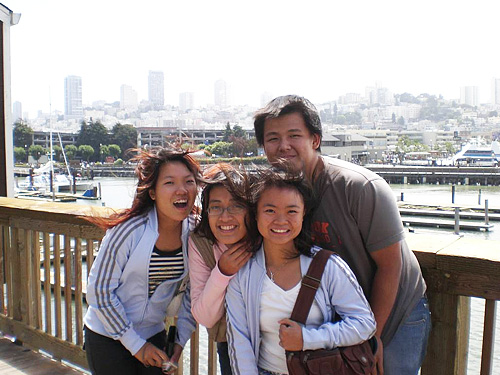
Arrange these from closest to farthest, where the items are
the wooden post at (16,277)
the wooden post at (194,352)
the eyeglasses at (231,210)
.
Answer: the eyeglasses at (231,210) < the wooden post at (194,352) < the wooden post at (16,277)

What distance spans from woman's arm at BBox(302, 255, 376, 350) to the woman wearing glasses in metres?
0.28

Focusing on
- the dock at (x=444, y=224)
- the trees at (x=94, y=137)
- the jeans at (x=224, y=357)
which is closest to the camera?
the jeans at (x=224, y=357)

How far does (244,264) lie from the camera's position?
5.66 ft

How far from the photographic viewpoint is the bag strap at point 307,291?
5.23 feet

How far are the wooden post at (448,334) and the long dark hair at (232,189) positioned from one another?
0.65m

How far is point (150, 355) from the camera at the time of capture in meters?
1.95

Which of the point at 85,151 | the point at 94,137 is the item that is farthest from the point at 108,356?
the point at 94,137

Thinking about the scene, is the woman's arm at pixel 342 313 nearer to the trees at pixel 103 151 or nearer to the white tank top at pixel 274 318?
the white tank top at pixel 274 318

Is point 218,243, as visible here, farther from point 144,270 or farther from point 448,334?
point 448,334

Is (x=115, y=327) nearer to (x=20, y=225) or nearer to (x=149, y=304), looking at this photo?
(x=149, y=304)

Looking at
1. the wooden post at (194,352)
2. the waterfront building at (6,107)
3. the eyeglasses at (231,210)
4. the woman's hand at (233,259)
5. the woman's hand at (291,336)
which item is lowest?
the wooden post at (194,352)

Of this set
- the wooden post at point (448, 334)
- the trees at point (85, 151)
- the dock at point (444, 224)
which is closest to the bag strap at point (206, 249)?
the wooden post at point (448, 334)

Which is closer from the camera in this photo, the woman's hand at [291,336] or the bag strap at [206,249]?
the woman's hand at [291,336]

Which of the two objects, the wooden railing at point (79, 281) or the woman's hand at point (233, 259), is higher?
the woman's hand at point (233, 259)
